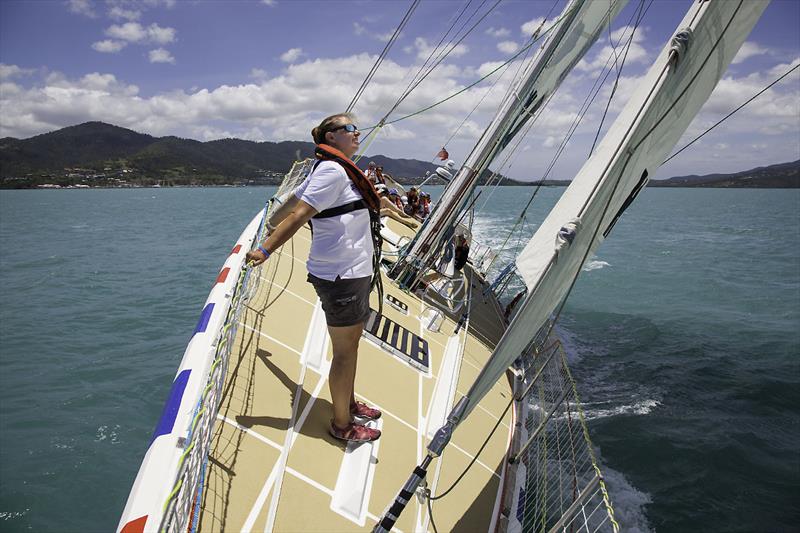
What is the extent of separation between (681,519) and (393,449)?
16.7 ft

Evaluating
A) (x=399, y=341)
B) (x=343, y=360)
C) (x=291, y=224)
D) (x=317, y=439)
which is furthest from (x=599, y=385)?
(x=291, y=224)

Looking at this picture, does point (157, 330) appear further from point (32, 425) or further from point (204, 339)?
point (204, 339)

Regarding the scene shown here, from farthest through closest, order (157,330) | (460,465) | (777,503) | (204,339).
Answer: (157,330) → (777,503) → (460,465) → (204,339)

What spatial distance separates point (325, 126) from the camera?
2643 millimetres

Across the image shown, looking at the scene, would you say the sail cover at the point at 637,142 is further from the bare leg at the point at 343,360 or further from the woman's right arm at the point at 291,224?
the woman's right arm at the point at 291,224

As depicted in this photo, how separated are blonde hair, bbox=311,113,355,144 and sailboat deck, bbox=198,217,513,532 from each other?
193 cm

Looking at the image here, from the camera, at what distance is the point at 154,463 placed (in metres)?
1.92

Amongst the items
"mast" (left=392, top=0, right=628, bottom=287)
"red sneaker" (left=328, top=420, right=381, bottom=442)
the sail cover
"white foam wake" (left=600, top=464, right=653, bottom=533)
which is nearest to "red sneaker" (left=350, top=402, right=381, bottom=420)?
"red sneaker" (left=328, top=420, right=381, bottom=442)

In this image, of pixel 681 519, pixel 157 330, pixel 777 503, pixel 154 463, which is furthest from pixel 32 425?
pixel 777 503

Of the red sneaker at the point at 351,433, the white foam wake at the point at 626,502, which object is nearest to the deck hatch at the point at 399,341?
the red sneaker at the point at 351,433

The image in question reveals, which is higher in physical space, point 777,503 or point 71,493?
point 71,493

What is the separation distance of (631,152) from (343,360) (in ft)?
6.54

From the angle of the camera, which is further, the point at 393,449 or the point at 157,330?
the point at 157,330

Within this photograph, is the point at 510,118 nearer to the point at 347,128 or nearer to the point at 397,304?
the point at 397,304
